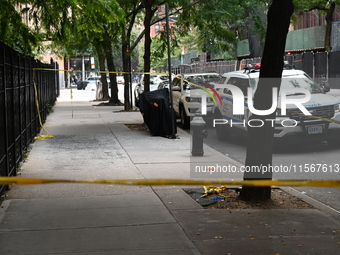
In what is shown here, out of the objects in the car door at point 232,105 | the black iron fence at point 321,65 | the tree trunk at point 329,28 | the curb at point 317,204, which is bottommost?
the curb at point 317,204

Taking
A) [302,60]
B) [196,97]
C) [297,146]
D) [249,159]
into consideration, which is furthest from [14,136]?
[302,60]

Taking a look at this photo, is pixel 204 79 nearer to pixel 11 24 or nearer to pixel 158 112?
pixel 158 112

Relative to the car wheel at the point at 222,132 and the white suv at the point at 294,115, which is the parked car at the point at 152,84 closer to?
the car wheel at the point at 222,132

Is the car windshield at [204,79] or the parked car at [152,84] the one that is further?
the parked car at [152,84]

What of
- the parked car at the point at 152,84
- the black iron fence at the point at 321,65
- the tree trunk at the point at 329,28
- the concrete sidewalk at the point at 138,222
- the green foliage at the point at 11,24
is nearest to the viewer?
the concrete sidewalk at the point at 138,222

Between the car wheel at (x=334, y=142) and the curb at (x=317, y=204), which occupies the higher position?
the car wheel at (x=334, y=142)

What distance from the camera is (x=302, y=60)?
3625 centimetres

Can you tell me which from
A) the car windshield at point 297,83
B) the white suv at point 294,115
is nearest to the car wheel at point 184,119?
the white suv at point 294,115

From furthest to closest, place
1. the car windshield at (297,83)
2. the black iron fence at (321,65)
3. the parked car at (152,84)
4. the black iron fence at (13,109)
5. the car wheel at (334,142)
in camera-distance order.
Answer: the black iron fence at (321,65)
the parked car at (152,84)
the car windshield at (297,83)
the car wheel at (334,142)
the black iron fence at (13,109)

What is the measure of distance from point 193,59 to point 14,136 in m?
69.3

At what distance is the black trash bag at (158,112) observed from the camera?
16.6 m

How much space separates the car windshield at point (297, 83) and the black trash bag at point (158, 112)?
268cm

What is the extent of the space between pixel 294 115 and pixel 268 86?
4770 millimetres

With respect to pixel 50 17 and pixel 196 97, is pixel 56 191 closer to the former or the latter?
pixel 50 17
